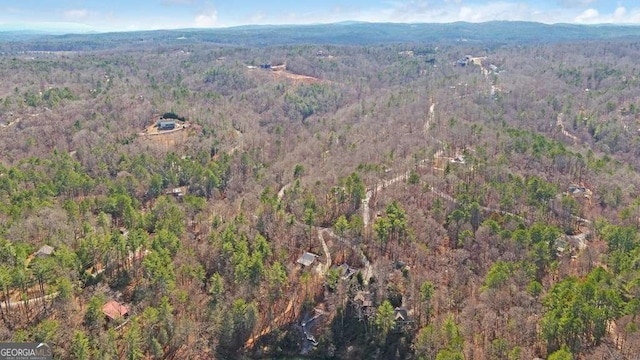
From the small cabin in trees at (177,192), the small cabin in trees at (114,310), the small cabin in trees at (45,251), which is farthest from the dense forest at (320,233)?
the small cabin in trees at (45,251)

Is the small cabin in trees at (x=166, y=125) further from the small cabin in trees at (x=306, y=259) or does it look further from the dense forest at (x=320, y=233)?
the small cabin in trees at (x=306, y=259)

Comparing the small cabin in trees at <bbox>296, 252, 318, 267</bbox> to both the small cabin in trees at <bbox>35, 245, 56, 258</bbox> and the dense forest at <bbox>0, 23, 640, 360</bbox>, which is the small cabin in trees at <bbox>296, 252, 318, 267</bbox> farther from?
the small cabin in trees at <bbox>35, 245, 56, 258</bbox>

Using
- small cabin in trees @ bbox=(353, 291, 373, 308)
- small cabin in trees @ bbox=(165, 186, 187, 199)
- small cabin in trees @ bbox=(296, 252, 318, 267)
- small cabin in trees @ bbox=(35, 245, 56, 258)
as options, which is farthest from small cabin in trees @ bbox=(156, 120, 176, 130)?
small cabin in trees @ bbox=(353, 291, 373, 308)

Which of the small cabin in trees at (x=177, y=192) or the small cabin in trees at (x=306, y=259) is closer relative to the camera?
the small cabin in trees at (x=306, y=259)

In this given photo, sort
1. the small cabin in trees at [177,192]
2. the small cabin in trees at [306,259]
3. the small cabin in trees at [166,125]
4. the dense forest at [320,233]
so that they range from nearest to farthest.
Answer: the dense forest at [320,233] → the small cabin in trees at [306,259] → the small cabin in trees at [177,192] → the small cabin in trees at [166,125]

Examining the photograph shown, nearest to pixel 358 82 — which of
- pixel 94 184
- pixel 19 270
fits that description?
pixel 94 184

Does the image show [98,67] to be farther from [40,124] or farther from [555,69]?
[555,69]
